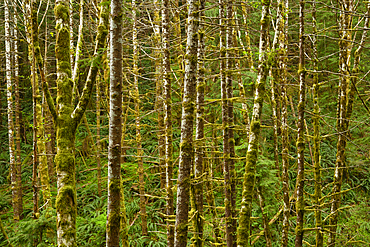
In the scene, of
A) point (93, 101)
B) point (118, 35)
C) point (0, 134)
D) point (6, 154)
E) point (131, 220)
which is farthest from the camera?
point (93, 101)

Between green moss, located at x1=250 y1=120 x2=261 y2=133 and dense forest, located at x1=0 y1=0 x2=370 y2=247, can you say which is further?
green moss, located at x1=250 y1=120 x2=261 y2=133

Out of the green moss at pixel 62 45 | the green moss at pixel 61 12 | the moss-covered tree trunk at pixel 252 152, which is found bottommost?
the moss-covered tree trunk at pixel 252 152

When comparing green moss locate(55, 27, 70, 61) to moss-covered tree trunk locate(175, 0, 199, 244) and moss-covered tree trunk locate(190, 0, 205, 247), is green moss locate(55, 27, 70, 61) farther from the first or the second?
moss-covered tree trunk locate(190, 0, 205, 247)

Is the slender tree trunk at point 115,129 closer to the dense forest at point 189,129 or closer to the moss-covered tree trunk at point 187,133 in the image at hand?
the dense forest at point 189,129

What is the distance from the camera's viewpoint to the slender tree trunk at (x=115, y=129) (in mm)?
3066

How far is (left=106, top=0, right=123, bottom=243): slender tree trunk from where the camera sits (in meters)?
3.07

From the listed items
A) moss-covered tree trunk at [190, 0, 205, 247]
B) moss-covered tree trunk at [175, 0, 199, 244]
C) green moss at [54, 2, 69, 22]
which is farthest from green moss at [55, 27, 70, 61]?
moss-covered tree trunk at [190, 0, 205, 247]

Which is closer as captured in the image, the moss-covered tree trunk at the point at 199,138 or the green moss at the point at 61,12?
the green moss at the point at 61,12

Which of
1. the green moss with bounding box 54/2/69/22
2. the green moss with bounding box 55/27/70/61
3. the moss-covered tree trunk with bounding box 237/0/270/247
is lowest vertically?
the moss-covered tree trunk with bounding box 237/0/270/247

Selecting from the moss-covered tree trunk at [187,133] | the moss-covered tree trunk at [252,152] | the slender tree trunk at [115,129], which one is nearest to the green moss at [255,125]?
the moss-covered tree trunk at [252,152]

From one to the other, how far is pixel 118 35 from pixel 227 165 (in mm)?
3427

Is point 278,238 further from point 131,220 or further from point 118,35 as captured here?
point 118,35

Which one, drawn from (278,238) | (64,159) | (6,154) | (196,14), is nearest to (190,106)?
(196,14)

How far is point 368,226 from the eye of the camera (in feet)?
28.4
